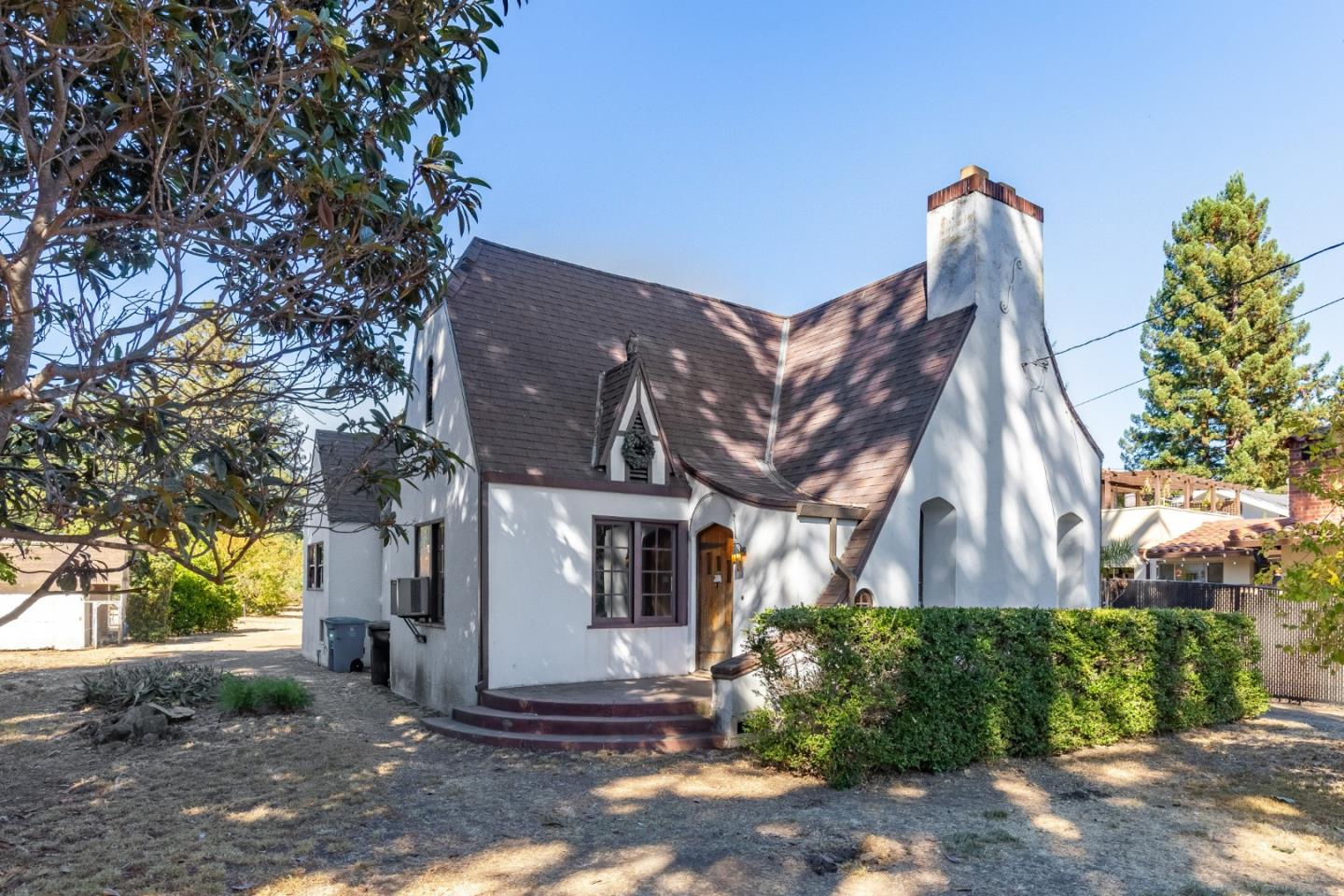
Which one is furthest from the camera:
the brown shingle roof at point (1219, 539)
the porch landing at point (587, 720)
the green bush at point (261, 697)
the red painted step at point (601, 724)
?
the brown shingle roof at point (1219, 539)

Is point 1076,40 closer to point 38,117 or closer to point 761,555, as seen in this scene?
point 761,555

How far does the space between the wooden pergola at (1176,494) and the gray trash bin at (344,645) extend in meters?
20.8

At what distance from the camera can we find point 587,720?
34.8 feet

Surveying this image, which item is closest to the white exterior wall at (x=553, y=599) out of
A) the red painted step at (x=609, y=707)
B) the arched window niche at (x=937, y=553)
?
the red painted step at (x=609, y=707)

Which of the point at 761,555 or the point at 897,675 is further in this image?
the point at 761,555

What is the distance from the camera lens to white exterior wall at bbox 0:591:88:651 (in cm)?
2311

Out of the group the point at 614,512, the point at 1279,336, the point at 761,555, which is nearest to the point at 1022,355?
the point at 761,555

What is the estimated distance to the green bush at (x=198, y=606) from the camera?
1110 inches

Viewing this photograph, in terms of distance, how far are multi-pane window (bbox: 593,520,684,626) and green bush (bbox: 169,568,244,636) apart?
19.5m

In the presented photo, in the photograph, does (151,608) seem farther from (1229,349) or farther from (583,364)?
(1229,349)

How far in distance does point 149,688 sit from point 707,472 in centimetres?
860

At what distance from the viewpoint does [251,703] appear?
12320 mm

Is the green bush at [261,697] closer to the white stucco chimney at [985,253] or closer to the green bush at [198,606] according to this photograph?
the white stucco chimney at [985,253]

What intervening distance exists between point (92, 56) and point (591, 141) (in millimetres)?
8730
